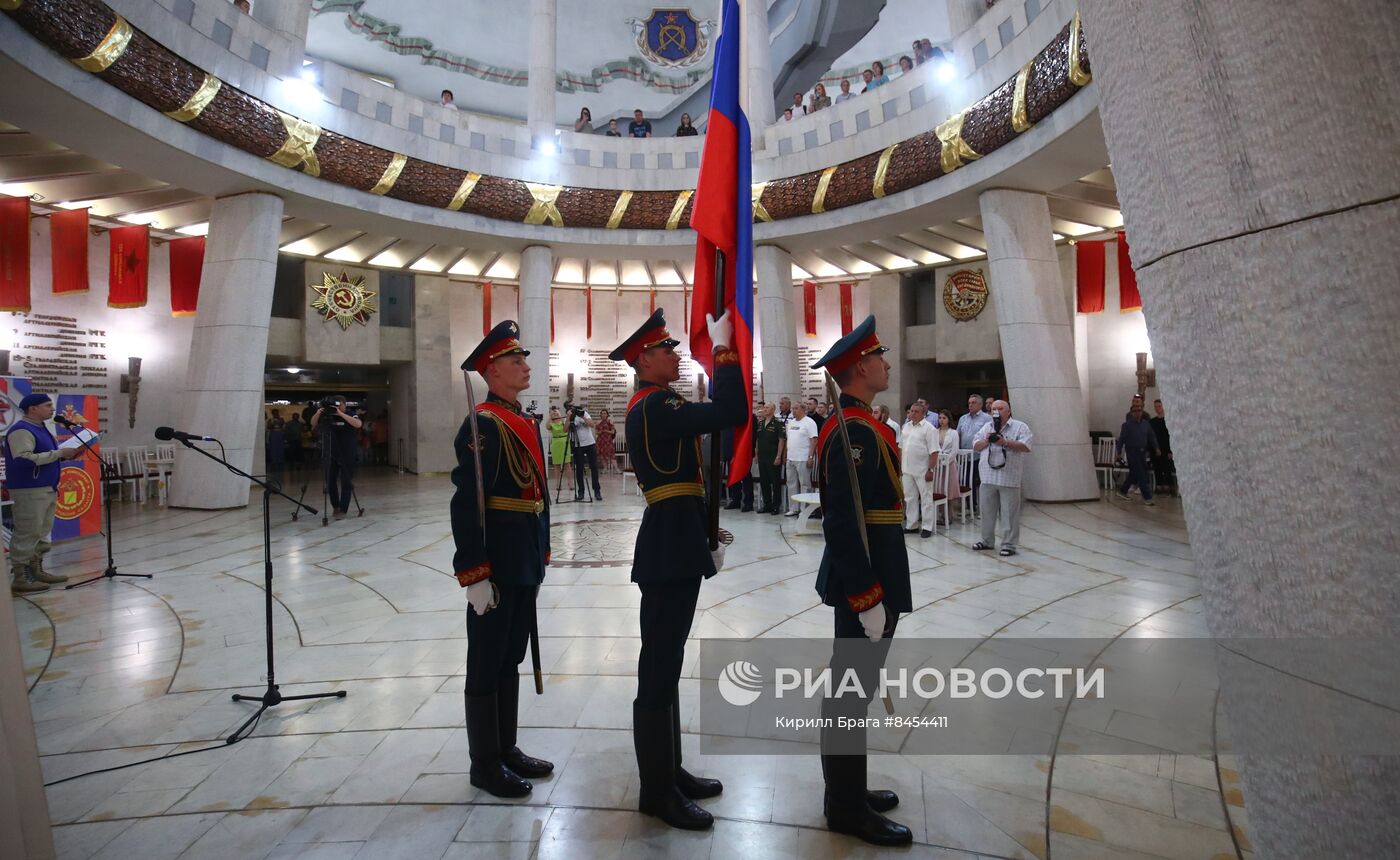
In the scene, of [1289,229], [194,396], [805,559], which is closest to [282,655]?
[805,559]

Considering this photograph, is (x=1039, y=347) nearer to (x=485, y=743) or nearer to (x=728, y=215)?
(x=728, y=215)

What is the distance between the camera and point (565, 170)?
1126 centimetres

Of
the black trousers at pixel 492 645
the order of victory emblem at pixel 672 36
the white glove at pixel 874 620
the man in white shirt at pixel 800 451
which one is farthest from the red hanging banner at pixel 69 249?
the order of victory emblem at pixel 672 36

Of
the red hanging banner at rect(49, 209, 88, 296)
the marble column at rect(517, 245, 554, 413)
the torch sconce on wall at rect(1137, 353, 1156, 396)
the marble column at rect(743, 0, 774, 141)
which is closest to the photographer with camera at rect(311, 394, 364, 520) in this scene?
the marble column at rect(517, 245, 554, 413)

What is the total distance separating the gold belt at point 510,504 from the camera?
2.21 metres

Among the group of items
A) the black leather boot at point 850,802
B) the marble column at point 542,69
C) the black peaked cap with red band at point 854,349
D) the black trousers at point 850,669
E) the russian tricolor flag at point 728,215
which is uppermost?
the marble column at point 542,69

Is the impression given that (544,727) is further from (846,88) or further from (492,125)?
(846,88)

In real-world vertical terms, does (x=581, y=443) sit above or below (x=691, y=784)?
above

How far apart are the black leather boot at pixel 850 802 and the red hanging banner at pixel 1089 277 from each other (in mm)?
12546

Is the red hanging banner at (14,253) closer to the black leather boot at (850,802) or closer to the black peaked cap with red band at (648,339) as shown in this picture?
the black peaked cap with red band at (648,339)

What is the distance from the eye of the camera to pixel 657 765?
1.96 m

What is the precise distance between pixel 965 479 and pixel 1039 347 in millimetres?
2186

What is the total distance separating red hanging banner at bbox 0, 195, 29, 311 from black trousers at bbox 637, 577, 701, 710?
1200 cm

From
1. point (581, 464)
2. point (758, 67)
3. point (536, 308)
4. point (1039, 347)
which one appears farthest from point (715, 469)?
point (758, 67)
